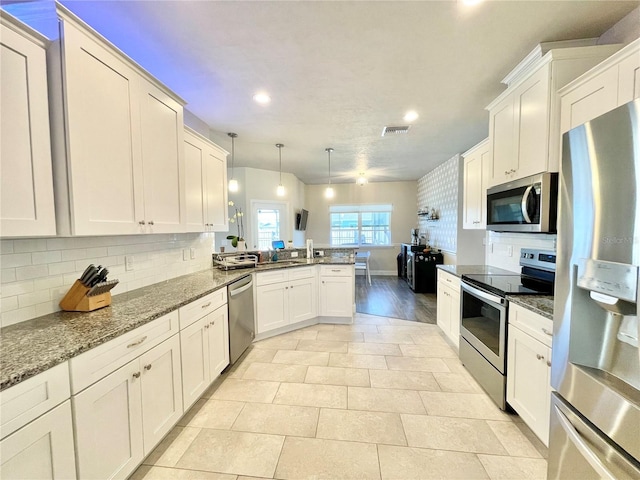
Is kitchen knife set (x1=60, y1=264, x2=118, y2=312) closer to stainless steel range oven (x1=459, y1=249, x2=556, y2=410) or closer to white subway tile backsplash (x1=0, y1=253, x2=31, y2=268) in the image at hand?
white subway tile backsplash (x1=0, y1=253, x2=31, y2=268)

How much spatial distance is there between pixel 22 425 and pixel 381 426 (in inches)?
73.8

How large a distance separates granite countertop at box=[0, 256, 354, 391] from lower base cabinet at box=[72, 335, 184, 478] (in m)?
0.21

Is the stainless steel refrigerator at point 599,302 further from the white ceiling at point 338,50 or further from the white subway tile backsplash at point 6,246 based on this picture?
the white subway tile backsplash at point 6,246

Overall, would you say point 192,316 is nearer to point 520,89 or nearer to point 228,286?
point 228,286

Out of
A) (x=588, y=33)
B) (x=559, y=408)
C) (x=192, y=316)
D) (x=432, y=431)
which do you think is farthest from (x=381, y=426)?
(x=588, y=33)

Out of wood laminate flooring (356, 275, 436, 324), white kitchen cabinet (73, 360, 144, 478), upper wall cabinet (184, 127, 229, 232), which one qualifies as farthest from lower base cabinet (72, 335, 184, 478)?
wood laminate flooring (356, 275, 436, 324)

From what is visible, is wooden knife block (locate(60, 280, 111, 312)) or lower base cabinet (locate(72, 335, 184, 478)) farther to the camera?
wooden knife block (locate(60, 280, 111, 312))

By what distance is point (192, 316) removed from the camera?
1.89m

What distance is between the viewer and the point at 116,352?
125 cm

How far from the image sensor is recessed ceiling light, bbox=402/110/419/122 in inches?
116

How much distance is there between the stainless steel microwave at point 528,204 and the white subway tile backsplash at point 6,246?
3.22 meters

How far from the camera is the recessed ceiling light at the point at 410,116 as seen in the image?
116 inches

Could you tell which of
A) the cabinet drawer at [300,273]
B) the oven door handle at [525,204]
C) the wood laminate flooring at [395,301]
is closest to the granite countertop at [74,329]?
the cabinet drawer at [300,273]

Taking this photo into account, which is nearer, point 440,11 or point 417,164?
point 440,11
